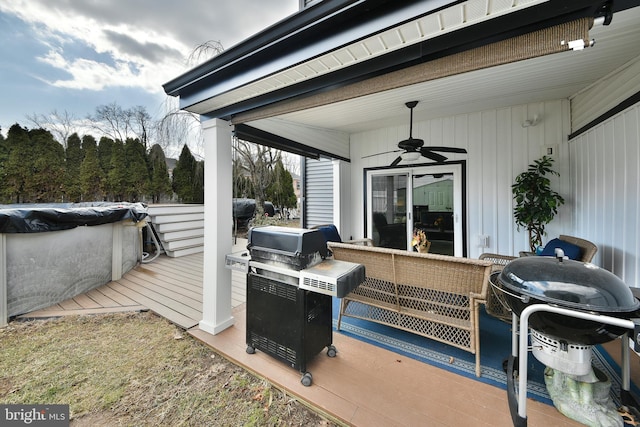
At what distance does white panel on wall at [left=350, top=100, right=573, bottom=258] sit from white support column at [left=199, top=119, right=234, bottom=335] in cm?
391

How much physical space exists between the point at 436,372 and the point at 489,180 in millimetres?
3555

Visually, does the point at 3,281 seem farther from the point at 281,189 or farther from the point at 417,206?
the point at 281,189

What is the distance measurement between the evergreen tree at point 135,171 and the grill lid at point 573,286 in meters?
10.6

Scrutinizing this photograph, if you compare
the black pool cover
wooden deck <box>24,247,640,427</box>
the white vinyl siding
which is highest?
the white vinyl siding

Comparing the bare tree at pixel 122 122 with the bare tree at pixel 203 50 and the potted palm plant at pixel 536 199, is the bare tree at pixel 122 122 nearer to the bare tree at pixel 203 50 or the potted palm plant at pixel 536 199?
the bare tree at pixel 203 50

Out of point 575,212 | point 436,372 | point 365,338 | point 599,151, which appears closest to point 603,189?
point 599,151

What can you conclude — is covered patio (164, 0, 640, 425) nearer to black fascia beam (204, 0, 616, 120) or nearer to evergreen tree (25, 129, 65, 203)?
black fascia beam (204, 0, 616, 120)

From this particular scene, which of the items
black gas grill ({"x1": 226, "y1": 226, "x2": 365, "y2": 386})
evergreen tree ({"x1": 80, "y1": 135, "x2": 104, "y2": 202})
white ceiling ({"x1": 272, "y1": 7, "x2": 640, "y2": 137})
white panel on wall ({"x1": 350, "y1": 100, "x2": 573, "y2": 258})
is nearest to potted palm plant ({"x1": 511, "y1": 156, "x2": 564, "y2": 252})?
white panel on wall ({"x1": 350, "y1": 100, "x2": 573, "y2": 258})

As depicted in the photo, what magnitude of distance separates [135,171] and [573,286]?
11.0 meters

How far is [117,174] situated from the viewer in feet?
27.4

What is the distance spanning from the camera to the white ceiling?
2.18 metres

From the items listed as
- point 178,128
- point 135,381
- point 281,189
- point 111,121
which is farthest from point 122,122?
point 135,381

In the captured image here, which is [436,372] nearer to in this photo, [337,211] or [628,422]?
[628,422]

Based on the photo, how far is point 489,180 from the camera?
421cm
